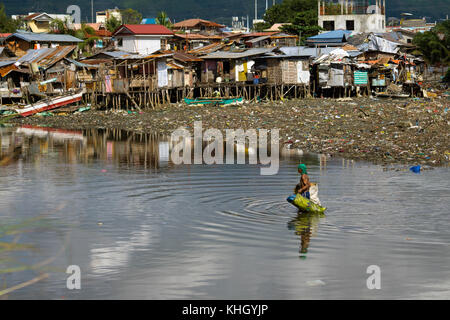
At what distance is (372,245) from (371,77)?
141ft

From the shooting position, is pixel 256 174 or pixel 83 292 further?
pixel 256 174

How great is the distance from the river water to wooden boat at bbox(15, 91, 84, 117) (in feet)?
73.8

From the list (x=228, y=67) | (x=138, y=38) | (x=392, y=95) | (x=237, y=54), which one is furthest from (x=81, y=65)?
(x=392, y=95)

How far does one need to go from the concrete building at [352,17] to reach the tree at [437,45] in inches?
207

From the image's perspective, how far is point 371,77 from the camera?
53.3m

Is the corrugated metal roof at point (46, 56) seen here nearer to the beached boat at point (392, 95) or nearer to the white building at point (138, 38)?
the white building at point (138, 38)

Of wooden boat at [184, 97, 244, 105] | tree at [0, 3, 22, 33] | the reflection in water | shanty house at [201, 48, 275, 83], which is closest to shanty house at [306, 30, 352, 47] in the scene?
shanty house at [201, 48, 275, 83]

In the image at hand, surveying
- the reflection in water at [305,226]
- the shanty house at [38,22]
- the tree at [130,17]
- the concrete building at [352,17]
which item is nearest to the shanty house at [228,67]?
the concrete building at [352,17]

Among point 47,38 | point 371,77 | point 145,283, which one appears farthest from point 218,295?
point 47,38

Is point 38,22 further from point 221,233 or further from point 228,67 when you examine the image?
point 221,233

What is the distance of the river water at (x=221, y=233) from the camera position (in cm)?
970

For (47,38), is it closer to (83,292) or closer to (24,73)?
(24,73)

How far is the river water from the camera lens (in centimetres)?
970

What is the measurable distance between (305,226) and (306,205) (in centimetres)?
86
